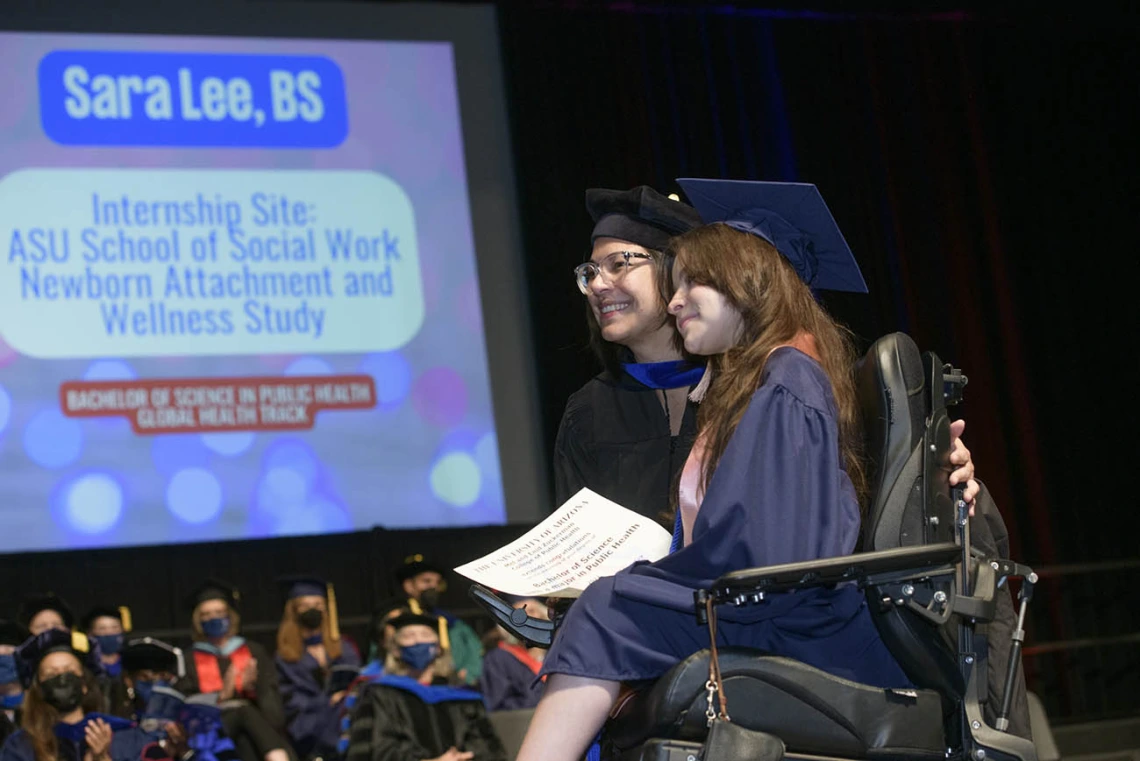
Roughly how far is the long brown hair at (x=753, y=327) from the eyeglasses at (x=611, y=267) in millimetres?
476

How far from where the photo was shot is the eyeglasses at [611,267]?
314cm

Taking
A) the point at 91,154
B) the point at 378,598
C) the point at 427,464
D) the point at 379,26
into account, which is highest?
the point at 379,26

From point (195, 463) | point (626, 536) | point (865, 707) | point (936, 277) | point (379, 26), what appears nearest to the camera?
point (865, 707)

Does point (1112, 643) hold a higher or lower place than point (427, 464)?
lower

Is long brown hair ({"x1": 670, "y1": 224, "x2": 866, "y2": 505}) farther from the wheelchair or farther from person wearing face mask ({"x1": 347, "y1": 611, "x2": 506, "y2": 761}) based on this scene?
Answer: person wearing face mask ({"x1": 347, "y1": 611, "x2": 506, "y2": 761})

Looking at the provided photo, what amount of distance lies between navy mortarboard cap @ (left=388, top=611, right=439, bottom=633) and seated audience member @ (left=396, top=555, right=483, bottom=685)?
3.07 ft

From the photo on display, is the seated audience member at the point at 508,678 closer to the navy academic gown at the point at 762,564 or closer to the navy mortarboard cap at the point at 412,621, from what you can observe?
the navy mortarboard cap at the point at 412,621

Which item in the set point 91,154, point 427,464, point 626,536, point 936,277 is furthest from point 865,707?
point 936,277

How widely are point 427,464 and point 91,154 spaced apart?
2398mm

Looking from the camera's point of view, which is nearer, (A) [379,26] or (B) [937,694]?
(B) [937,694]

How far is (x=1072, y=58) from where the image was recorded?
9477 millimetres

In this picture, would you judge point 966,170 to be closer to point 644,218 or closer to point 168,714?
point 168,714

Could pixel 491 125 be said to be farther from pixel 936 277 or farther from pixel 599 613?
pixel 599 613

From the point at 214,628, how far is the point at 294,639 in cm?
47
